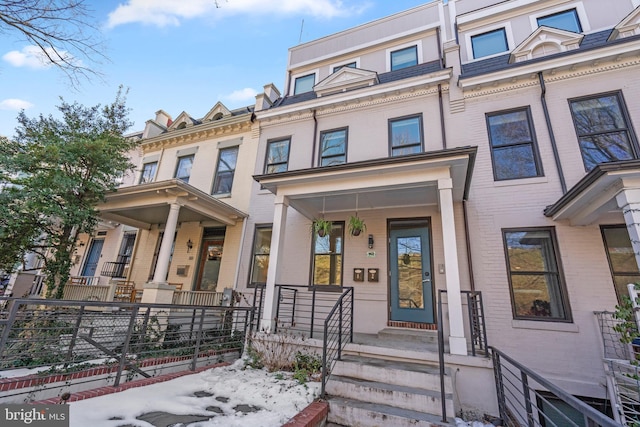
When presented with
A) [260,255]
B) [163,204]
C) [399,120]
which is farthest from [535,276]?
[163,204]

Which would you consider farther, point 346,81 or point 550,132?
point 346,81

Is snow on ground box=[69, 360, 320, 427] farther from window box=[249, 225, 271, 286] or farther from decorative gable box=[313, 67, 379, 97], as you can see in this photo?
decorative gable box=[313, 67, 379, 97]

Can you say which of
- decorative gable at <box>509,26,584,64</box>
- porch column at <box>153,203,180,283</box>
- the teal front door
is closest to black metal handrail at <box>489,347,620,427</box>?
the teal front door

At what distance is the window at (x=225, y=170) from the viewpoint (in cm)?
877

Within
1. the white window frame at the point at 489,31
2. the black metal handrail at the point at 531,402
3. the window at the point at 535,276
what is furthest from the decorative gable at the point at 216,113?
the black metal handrail at the point at 531,402

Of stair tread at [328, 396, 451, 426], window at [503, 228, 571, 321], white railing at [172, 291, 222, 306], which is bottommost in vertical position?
stair tread at [328, 396, 451, 426]

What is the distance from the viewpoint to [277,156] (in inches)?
326

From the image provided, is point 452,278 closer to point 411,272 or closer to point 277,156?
point 411,272

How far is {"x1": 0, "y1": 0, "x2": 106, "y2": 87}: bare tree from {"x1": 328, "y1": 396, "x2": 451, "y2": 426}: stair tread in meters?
6.07

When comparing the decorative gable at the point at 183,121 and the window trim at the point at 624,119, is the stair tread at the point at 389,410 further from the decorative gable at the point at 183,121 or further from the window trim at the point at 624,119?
the decorative gable at the point at 183,121

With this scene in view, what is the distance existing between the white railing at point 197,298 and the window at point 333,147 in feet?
14.8

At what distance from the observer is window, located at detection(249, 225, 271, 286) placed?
7395 millimetres

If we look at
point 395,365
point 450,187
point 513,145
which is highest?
point 513,145

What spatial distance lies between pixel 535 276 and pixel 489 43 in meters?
6.38
